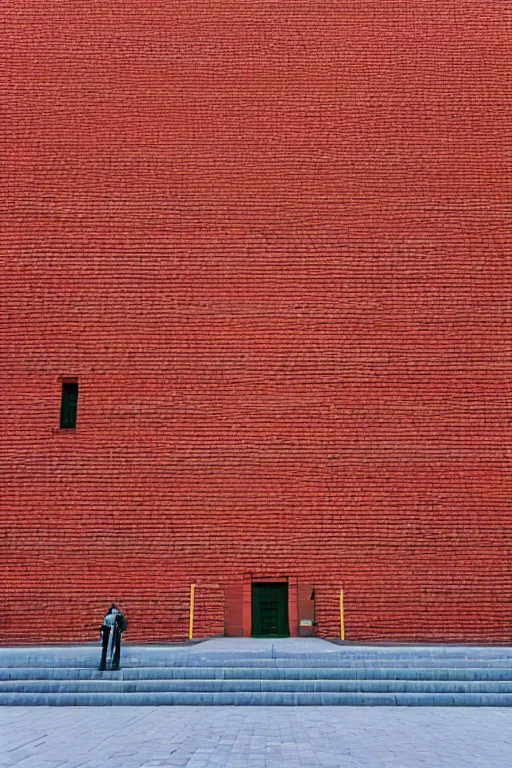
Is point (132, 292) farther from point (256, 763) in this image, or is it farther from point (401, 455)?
point (256, 763)

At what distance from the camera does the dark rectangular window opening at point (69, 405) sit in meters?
12.0

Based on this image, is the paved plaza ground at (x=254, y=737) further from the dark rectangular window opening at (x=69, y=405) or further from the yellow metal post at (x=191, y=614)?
the dark rectangular window opening at (x=69, y=405)

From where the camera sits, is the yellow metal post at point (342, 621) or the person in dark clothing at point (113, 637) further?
the yellow metal post at point (342, 621)

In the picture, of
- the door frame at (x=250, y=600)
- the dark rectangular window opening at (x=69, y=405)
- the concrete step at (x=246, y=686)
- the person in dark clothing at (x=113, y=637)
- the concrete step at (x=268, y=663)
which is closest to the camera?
the concrete step at (x=246, y=686)

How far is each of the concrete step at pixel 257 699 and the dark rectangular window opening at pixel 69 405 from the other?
233 inches

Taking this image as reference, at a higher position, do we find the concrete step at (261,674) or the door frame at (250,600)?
the door frame at (250,600)

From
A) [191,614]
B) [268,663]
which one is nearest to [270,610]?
[191,614]

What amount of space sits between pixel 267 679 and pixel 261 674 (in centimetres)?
9

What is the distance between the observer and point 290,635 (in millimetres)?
10992

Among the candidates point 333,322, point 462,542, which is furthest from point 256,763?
point 333,322

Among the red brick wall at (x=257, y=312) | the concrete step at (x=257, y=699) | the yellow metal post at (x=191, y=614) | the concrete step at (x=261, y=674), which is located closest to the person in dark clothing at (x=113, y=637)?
the concrete step at (x=261, y=674)

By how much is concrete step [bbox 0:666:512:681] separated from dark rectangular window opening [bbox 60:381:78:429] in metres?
5.24

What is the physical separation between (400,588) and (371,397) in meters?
3.33

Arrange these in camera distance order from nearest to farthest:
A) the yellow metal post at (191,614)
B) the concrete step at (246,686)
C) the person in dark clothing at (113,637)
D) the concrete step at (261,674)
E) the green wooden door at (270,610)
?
the concrete step at (246,686) < the concrete step at (261,674) < the person in dark clothing at (113,637) < the yellow metal post at (191,614) < the green wooden door at (270,610)
